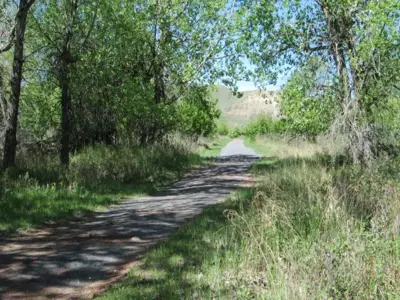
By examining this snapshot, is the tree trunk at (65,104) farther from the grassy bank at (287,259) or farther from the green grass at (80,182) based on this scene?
the grassy bank at (287,259)

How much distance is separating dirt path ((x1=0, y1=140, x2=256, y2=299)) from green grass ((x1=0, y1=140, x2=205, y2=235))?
579mm

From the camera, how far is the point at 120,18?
17156mm

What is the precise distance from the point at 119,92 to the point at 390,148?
10.8 meters

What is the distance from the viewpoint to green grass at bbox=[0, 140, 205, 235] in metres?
8.52

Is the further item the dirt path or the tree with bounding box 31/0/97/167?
the tree with bounding box 31/0/97/167

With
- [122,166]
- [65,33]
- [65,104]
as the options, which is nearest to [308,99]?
[122,166]

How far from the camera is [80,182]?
11883 millimetres

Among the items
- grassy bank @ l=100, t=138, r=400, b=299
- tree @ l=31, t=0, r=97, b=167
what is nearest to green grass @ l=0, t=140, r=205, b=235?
tree @ l=31, t=0, r=97, b=167

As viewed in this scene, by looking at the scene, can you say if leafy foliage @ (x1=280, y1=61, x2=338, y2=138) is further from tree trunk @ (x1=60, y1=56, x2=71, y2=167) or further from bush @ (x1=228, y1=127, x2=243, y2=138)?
bush @ (x1=228, y1=127, x2=243, y2=138)

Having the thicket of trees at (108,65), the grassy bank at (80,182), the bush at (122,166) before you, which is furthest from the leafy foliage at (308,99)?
the bush at (122,166)

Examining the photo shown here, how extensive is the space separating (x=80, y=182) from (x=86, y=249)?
5.64 m

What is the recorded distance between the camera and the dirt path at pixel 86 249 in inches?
203

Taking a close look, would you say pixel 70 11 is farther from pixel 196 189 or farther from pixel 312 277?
pixel 312 277

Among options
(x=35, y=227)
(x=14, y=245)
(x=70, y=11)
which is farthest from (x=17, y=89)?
(x=14, y=245)
